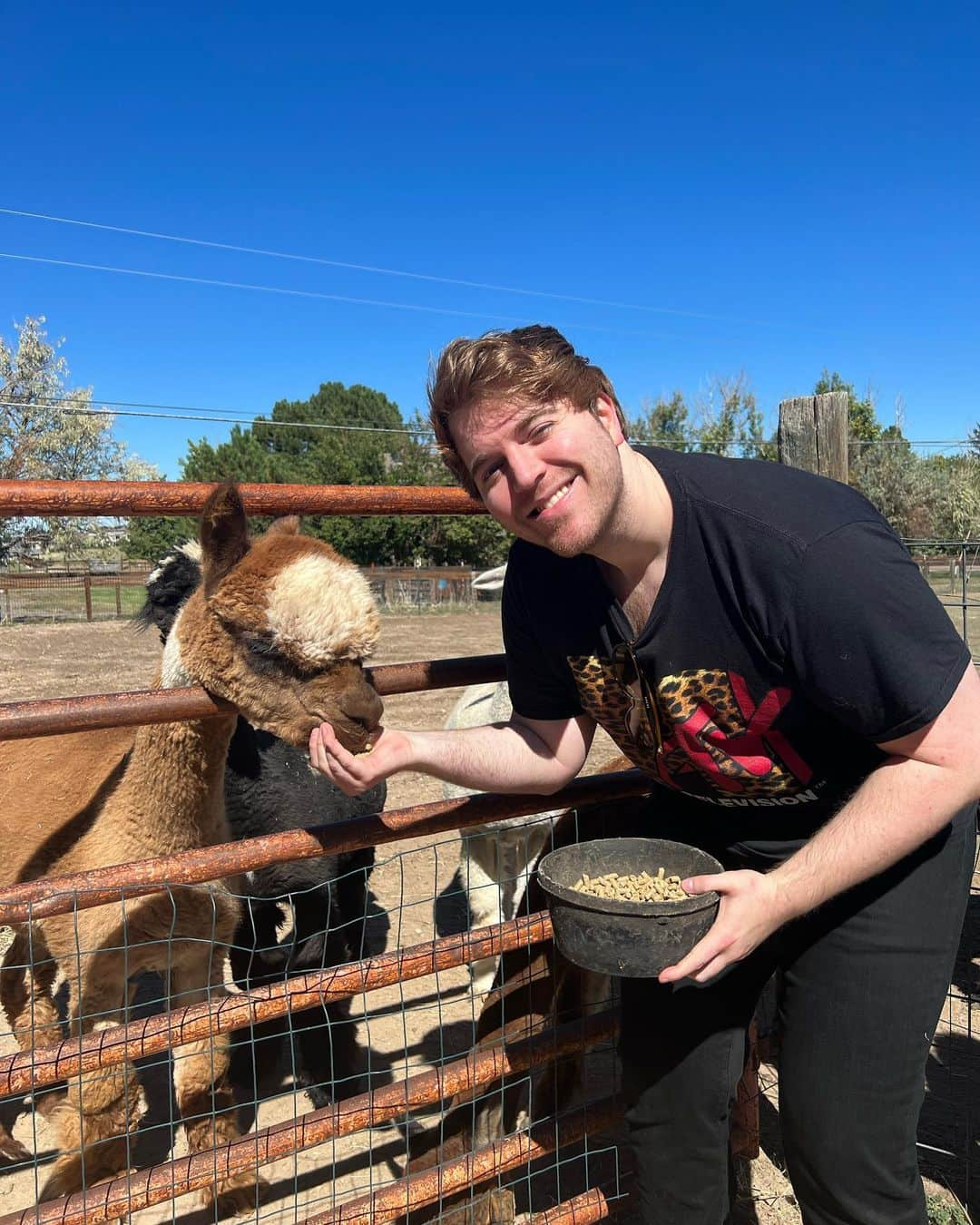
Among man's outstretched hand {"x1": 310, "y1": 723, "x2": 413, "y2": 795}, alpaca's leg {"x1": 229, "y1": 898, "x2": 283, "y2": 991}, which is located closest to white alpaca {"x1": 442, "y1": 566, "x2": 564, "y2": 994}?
alpaca's leg {"x1": 229, "y1": 898, "x2": 283, "y2": 991}

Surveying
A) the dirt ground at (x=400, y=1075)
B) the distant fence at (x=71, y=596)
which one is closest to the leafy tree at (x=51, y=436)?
the distant fence at (x=71, y=596)

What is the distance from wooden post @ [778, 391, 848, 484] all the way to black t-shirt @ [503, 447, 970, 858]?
151cm

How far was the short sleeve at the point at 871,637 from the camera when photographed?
1.48 meters

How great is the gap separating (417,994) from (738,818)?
123 inches

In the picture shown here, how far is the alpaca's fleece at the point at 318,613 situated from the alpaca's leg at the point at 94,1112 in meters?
1.20

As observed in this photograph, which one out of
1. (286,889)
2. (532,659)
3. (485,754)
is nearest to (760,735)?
(532,659)

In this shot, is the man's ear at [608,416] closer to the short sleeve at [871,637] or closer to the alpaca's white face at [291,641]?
the short sleeve at [871,637]

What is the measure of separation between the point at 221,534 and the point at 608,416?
4.05 ft

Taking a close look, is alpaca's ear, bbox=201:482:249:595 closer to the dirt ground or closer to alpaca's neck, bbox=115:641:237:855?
alpaca's neck, bbox=115:641:237:855

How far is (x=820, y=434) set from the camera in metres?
3.17

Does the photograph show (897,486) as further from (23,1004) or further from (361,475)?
(23,1004)

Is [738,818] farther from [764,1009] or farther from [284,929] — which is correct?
[284,929]

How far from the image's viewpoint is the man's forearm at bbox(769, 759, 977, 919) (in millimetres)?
1518

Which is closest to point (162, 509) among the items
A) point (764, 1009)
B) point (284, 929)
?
point (284, 929)
